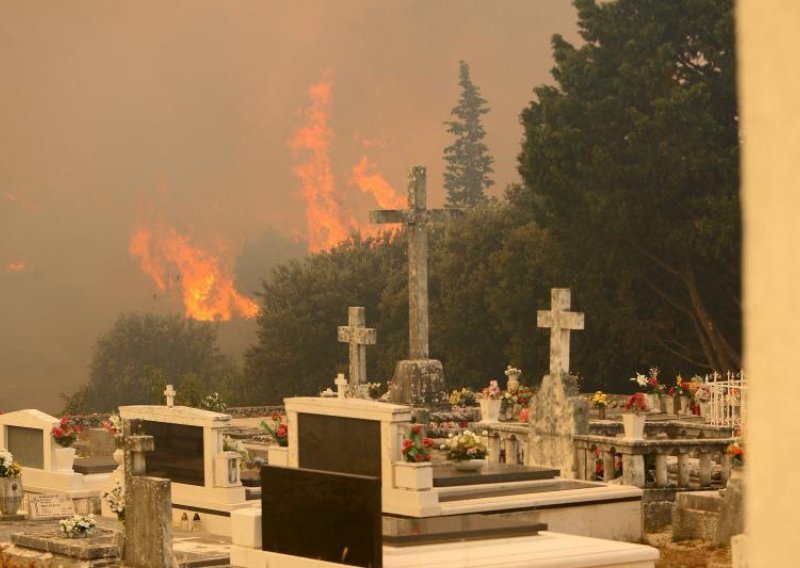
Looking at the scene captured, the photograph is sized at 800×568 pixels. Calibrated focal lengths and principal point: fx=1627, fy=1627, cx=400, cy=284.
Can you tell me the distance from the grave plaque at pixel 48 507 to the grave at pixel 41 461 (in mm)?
598

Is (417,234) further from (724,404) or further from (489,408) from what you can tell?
(489,408)

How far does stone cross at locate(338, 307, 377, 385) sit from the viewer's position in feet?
90.3

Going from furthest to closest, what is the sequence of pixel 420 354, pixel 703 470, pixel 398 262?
1. pixel 398 262
2. pixel 420 354
3. pixel 703 470

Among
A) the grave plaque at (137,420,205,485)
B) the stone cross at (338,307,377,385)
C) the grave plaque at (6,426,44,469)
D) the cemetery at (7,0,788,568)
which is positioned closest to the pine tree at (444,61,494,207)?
the cemetery at (7,0,788,568)

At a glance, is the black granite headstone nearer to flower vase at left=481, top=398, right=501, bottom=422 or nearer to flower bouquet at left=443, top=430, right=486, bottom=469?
flower bouquet at left=443, top=430, right=486, bottom=469

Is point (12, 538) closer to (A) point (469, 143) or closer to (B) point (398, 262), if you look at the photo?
(B) point (398, 262)

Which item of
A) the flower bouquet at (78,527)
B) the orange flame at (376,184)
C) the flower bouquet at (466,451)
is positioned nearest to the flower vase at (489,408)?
the flower bouquet at (466,451)

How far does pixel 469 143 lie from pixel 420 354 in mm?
35721

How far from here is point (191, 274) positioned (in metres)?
70.6

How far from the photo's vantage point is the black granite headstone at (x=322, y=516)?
1116 cm

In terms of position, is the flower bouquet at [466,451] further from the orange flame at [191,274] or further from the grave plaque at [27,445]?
the orange flame at [191,274]

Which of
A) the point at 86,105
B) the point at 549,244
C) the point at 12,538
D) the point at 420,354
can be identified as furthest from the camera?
the point at 86,105

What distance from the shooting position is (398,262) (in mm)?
57562

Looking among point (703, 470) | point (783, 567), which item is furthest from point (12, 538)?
point (783, 567)
